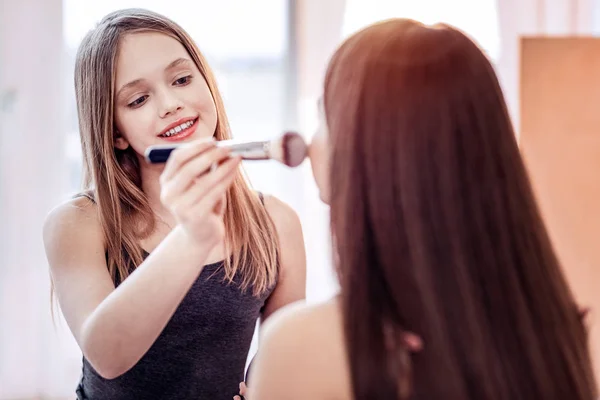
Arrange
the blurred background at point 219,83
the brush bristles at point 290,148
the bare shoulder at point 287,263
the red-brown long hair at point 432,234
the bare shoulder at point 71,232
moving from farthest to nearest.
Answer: the blurred background at point 219,83, the bare shoulder at point 287,263, the bare shoulder at point 71,232, the brush bristles at point 290,148, the red-brown long hair at point 432,234

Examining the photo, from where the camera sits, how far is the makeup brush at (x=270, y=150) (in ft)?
2.56

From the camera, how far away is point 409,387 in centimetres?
61

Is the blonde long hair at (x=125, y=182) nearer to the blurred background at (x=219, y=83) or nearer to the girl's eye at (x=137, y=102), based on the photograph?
the girl's eye at (x=137, y=102)

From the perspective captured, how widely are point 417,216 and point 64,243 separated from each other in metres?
0.65

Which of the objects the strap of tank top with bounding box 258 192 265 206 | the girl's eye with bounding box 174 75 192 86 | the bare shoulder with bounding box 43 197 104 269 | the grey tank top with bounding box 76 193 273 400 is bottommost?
the grey tank top with bounding box 76 193 273 400

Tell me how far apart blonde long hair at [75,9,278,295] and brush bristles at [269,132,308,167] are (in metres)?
0.40

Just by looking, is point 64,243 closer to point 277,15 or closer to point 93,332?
point 93,332

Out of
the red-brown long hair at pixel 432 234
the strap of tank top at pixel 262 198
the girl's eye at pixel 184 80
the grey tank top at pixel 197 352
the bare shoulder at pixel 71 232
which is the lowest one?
the grey tank top at pixel 197 352

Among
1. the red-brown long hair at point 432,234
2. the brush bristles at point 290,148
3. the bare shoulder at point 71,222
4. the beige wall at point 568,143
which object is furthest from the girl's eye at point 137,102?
the beige wall at point 568,143

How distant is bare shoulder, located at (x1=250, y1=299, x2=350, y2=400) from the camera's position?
0.62 meters

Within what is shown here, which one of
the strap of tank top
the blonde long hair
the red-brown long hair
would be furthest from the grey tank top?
the red-brown long hair

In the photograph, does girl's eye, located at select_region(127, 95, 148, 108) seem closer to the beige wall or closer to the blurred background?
the beige wall

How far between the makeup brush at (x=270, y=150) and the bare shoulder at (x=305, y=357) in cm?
21

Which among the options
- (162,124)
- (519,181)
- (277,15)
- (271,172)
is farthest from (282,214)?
(277,15)
